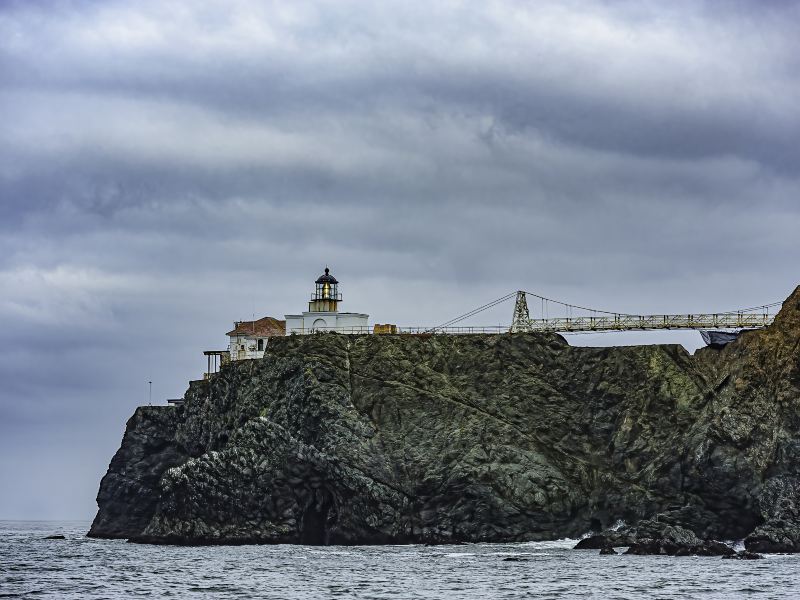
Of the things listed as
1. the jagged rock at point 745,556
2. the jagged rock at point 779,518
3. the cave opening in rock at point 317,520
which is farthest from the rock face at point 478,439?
the jagged rock at point 745,556

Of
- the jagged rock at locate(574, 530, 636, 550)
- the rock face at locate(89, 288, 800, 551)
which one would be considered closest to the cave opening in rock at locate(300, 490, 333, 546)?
the rock face at locate(89, 288, 800, 551)

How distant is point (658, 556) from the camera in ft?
340

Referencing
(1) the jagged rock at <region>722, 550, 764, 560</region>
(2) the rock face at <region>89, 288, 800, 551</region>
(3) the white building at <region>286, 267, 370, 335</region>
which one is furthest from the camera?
(3) the white building at <region>286, 267, 370, 335</region>

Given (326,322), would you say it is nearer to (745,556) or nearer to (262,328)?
(262,328)

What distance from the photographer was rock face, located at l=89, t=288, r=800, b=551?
10819 cm

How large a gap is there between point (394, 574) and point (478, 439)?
2748 cm

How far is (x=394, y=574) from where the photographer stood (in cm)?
9194

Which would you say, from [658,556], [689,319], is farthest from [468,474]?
[689,319]

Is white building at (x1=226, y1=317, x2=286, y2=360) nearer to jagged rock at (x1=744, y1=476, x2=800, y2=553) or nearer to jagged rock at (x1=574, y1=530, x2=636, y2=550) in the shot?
jagged rock at (x1=574, y1=530, x2=636, y2=550)

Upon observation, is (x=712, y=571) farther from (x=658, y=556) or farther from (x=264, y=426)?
(x=264, y=426)

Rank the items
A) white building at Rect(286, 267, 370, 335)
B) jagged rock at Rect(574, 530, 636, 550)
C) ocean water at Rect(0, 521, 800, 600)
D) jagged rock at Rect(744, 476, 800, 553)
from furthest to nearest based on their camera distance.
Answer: white building at Rect(286, 267, 370, 335) < jagged rock at Rect(574, 530, 636, 550) < jagged rock at Rect(744, 476, 800, 553) < ocean water at Rect(0, 521, 800, 600)

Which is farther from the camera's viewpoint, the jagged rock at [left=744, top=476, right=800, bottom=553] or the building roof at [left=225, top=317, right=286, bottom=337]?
the building roof at [left=225, top=317, right=286, bottom=337]

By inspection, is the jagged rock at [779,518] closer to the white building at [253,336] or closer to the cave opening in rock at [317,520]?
the cave opening in rock at [317,520]

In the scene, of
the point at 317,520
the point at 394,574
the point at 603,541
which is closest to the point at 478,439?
the point at 603,541
